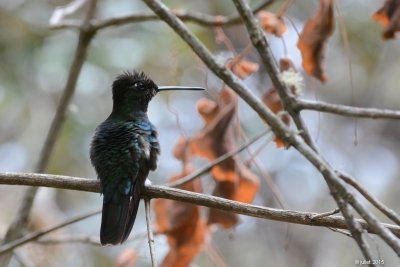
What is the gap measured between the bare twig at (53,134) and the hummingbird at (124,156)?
34cm

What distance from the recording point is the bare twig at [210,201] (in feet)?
9.40

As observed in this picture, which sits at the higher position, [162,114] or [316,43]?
[162,114]

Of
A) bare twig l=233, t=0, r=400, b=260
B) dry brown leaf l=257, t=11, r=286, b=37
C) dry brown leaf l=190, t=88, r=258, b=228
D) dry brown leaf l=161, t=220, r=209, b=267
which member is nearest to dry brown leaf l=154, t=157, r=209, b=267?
dry brown leaf l=161, t=220, r=209, b=267

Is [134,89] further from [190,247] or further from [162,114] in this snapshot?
[162,114]

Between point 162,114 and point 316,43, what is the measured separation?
5.58 meters

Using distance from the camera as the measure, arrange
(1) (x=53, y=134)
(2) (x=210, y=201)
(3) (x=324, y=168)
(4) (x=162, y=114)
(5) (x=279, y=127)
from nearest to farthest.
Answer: (3) (x=324, y=168) < (5) (x=279, y=127) < (2) (x=210, y=201) < (1) (x=53, y=134) < (4) (x=162, y=114)

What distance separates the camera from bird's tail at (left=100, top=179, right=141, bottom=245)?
11.9 ft

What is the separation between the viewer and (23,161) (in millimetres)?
7297

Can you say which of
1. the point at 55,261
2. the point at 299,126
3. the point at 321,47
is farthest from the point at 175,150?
the point at 55,261

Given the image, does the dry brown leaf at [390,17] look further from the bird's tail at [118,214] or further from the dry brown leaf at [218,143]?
the bird's tail at [118,214]

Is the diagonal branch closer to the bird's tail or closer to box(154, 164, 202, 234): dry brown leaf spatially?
the bird's tail

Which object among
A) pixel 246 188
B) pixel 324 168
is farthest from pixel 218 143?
pixel 324 168

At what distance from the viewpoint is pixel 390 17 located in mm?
3727

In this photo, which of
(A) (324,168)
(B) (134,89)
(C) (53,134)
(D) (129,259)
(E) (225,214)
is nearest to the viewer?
(A) (324,168)
